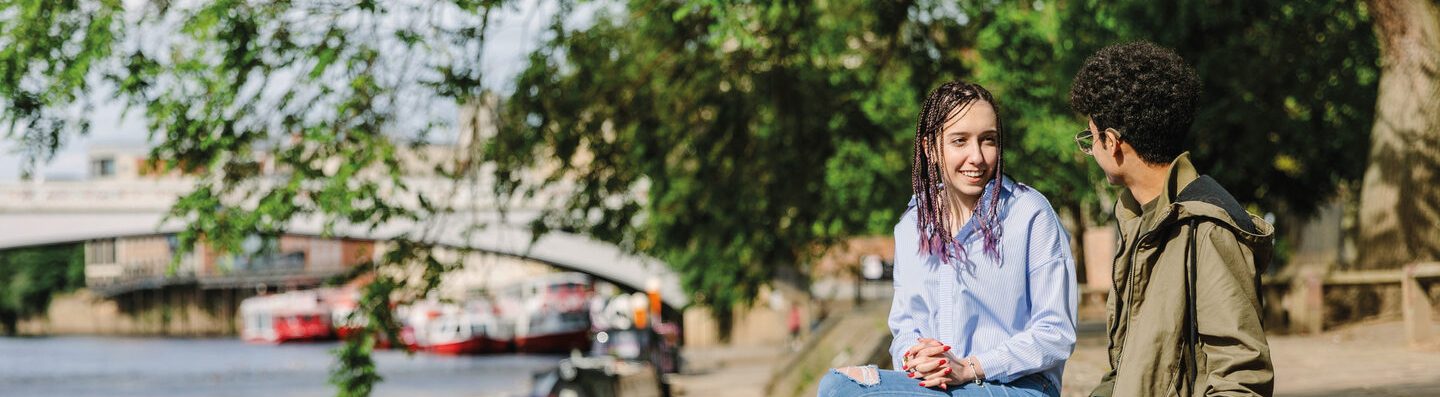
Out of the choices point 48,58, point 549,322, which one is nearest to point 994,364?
point 48,58

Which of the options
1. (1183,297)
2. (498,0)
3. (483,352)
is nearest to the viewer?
(1183,297)

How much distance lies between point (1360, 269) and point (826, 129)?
15.1ft

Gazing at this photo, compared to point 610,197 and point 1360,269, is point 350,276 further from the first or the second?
point 1360,269

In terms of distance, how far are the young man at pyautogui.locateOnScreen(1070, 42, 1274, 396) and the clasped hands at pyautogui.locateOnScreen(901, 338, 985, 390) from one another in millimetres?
243

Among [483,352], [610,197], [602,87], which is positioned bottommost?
[483,352]

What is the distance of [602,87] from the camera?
13750 mm

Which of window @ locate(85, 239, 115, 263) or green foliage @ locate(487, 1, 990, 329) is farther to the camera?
window @ locate(85, 239, 115, 263)

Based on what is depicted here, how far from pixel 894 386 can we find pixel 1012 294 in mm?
241

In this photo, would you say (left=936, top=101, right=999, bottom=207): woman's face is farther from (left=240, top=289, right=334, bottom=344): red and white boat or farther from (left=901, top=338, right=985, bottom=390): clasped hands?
(left=240, top=289, right=334, bottom=344): red and white boat

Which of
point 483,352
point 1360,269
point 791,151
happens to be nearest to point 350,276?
point 791,151

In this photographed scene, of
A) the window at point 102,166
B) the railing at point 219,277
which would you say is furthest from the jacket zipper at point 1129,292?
the window at point 102,166

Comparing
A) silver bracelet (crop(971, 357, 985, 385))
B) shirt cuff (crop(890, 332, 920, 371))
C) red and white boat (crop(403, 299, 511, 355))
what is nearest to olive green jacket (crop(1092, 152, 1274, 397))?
silver bracelet (crop(971, 357, 985, 385))

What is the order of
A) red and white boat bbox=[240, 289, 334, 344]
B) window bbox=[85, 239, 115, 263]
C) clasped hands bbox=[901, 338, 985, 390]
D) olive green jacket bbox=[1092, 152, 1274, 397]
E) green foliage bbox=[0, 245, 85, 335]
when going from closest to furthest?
olive green jacket bbox=[1092, 152, 1274, 397]
clasped hands bbox=[901, 338, 985, 390]
red and white boat bbox=[240, 289, 334, 344]
green foliage bbox=[0, 245, 85, 335]
window bbox=[85, 239, 115, 263]

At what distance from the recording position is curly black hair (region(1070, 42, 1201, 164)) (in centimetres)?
265
